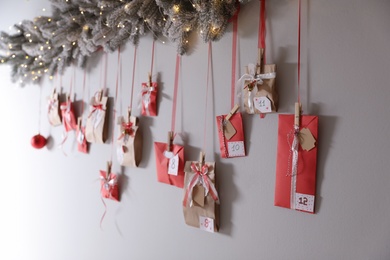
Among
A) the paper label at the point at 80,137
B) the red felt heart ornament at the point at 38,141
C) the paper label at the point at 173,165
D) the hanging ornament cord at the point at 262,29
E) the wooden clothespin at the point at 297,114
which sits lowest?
the paper label at the point at 173,165

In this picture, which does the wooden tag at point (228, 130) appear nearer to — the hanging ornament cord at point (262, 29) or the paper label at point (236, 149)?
the paper label at point (236, 149)

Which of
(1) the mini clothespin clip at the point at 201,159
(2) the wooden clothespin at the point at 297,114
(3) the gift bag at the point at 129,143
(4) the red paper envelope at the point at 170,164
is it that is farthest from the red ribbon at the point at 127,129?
(2) the wooden clothespin at the point at 297,114

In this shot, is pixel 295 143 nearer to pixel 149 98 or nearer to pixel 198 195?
pixel 198 195

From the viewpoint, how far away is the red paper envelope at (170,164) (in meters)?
1.16

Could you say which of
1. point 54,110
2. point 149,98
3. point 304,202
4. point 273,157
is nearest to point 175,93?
point 149,98

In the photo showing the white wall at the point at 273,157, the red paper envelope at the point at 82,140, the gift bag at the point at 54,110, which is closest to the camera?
the white wall at the point at 273,157

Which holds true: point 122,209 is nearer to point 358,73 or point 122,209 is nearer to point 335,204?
point 335,204

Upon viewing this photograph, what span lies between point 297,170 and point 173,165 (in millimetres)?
484

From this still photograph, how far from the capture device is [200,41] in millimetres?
1140

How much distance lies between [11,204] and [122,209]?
1.31m

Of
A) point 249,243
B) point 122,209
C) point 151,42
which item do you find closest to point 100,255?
point 122,209

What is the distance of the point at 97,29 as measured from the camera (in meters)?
1.35

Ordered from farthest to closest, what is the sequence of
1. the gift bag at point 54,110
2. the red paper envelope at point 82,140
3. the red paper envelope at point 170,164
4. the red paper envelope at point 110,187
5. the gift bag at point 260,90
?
the gift bag at point 54,110
the red paper envelope at point 82,140
the red paper envelope at point 110,187
the red paper envelope at point 170,164
the gift bag at point 260,90

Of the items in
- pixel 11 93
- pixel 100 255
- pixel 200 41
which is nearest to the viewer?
pixel 200 41
